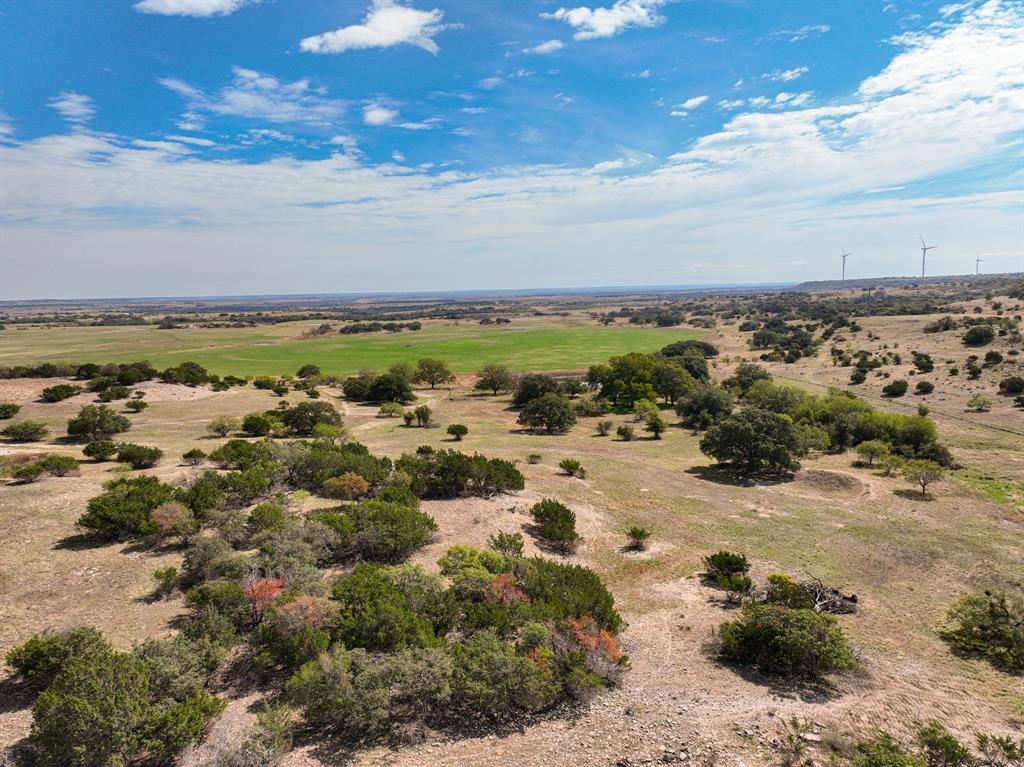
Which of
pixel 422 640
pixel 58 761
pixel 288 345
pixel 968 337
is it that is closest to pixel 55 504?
pixel 58 761

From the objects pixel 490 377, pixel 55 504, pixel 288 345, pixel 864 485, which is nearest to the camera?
pixel 55 504

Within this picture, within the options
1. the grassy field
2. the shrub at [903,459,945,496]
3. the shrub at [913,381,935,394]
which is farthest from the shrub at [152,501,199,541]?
the shrub at [913,381,935,394]

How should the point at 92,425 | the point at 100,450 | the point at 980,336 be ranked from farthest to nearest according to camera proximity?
the point at 980,336 → the point at 92,425 → the point at 100,450

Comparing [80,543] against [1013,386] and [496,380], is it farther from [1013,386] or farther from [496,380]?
[1013,386]

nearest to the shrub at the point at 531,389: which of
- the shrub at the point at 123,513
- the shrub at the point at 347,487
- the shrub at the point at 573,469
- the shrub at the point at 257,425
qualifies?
the shrub at the point at 573,469

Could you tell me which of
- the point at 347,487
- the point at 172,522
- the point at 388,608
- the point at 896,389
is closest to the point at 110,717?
the point at 388,608

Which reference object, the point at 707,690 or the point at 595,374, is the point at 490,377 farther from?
the point at 707,690
